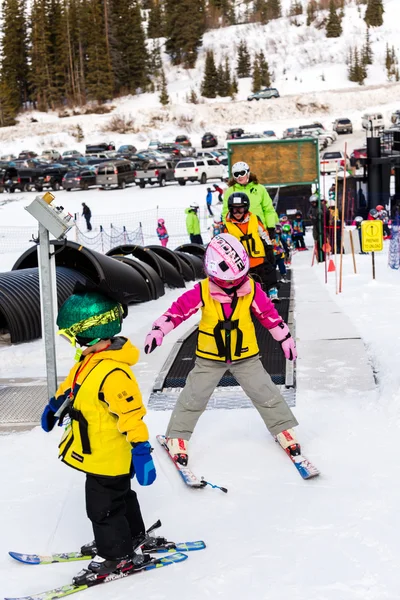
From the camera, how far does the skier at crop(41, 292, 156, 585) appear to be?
3363 millimetres

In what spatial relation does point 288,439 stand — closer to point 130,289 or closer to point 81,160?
point 130,289

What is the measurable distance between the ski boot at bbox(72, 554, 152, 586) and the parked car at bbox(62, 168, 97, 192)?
34.3m

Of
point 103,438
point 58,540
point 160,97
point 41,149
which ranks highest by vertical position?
point 160,97

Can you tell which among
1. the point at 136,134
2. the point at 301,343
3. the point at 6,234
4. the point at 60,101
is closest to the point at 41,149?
the point at 136,134

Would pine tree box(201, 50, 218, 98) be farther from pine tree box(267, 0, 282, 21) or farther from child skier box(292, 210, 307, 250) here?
A: child skier box(292, 210, 307, 250)

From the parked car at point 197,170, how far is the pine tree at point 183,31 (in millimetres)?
61994

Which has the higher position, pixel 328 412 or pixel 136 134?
pixel 136 134

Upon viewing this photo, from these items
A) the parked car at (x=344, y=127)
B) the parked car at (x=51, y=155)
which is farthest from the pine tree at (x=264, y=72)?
the parked car at (x=51, y=155)

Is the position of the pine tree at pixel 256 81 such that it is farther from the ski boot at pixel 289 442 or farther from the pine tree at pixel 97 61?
the ski boot at pixel 289 442

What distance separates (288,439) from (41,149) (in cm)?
6005

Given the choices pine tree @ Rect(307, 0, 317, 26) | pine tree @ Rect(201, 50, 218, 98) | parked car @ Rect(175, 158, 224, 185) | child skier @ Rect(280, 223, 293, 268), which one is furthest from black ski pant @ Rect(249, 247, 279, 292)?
pine tree @ Rect(307, 0, 317, 26)

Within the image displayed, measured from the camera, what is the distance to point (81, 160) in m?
47.5

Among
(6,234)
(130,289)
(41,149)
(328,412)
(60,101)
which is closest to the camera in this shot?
(328,412)

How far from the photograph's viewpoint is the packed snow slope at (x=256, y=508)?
3.32m
